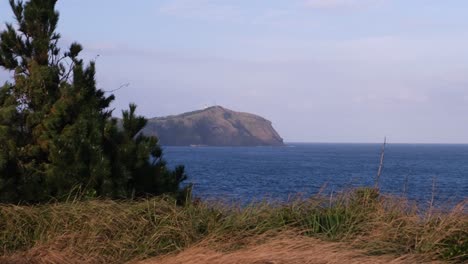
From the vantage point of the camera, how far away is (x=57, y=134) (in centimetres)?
1123

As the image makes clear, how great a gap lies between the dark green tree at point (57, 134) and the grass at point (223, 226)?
1.57 metres

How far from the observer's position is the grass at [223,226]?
7.14 meters

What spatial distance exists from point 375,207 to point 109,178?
4.46 meters

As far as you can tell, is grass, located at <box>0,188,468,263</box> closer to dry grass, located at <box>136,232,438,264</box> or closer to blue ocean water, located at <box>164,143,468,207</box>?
dry grass, located at <box>136,232,438,264</box>

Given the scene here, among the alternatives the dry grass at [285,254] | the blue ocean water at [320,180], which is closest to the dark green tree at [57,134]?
the blue ocean water at [320,180]

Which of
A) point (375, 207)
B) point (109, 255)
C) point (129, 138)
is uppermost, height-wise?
point (129, 138)

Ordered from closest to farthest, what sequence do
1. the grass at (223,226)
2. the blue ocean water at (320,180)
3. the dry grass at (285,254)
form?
the dry grass at (285,254) → the grass at (223,226) → the blue ocean water at (320,180)

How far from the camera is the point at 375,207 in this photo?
809 centimetres

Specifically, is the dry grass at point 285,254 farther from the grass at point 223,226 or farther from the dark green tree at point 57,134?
the dark green tree at point 57,134

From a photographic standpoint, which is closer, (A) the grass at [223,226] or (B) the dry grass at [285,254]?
(B) the dry grass at [285,254]

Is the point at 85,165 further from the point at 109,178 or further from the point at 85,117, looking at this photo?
the point at 85,117

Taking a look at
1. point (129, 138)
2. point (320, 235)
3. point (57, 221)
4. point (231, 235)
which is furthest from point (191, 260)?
point (129, 138)

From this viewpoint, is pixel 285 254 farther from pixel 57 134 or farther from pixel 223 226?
pixel 57 134

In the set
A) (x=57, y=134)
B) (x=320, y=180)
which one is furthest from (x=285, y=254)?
(x=320, y=180)
